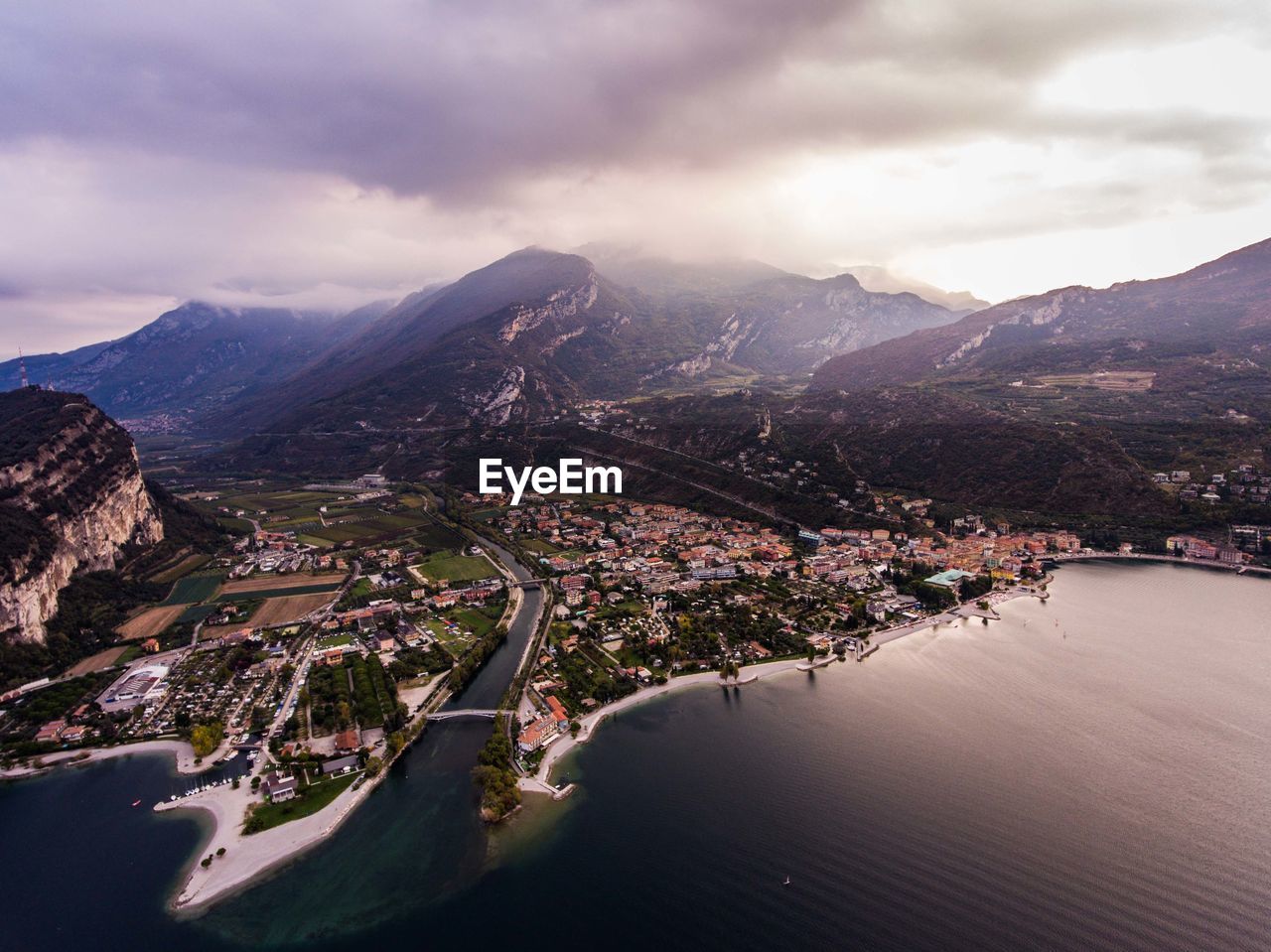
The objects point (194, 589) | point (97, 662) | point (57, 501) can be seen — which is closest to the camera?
point (97, 662)

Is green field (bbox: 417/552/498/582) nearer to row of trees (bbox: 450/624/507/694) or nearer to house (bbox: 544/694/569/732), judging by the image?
row of trees (bbox: 450/624/507/694)

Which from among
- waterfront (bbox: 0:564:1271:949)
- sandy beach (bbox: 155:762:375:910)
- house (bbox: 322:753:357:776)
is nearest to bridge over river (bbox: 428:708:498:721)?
waterfront (bbox: 0:564:1271:949)

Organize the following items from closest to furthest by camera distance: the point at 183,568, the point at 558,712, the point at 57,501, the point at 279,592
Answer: the point at 558,712, the point at 57,501, the point at 279,592, the point at 183,568

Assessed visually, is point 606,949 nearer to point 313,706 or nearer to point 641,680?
point 641,680

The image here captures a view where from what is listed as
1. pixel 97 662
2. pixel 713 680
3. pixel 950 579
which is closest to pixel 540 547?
pixel 713 680

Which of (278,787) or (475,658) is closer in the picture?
(278,787)

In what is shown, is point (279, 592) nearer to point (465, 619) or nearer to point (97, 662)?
point (97, 662)

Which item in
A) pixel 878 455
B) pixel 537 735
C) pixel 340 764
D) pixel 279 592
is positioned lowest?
pixel 340 764
